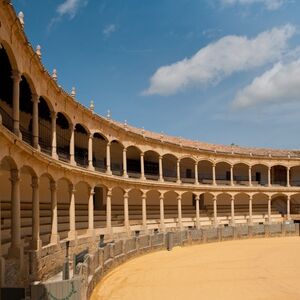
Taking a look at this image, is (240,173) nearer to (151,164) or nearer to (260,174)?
(260,174)

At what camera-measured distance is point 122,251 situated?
22484mm

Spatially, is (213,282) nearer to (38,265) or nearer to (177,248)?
(38,265)

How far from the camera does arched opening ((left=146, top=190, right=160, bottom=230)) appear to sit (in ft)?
119

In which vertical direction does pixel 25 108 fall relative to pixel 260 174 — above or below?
above

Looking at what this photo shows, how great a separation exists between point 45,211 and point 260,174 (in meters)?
29.1

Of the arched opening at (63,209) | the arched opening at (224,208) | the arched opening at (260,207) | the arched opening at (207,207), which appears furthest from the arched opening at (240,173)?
the arched opening at (63,209)

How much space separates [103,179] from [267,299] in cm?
1635

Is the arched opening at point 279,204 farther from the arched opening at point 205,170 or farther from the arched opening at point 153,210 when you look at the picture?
the arched opening at point 153,210

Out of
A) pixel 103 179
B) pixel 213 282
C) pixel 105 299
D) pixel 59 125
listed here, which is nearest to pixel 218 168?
A: pixel 103 179

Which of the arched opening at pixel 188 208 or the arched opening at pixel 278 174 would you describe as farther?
the arched opening at pixel 278 174

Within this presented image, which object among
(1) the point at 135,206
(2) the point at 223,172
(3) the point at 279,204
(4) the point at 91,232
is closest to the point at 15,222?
(4) the point at 91,232

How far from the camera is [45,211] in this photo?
2436cm

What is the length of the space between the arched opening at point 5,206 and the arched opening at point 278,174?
3292 cm

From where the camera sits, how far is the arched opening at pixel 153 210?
36.3 meters
